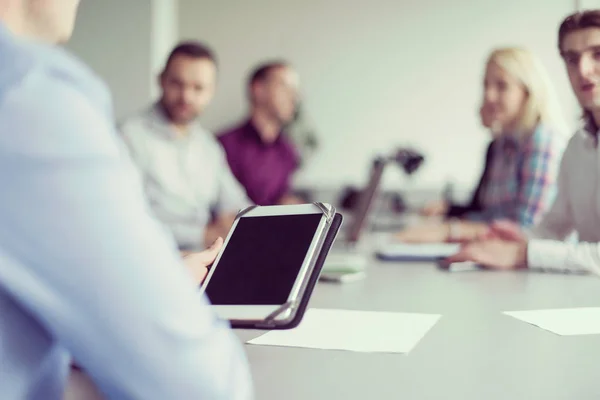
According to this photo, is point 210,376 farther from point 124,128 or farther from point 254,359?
point 124,128

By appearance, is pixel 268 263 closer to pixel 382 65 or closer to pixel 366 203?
pixel 366 203

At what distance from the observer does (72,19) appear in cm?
64

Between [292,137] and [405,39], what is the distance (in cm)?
111

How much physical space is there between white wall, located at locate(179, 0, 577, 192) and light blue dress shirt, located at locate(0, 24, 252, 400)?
13.4ft

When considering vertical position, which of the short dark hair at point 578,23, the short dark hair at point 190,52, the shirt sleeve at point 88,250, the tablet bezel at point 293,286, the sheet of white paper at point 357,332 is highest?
the short dark hair at point 190,52

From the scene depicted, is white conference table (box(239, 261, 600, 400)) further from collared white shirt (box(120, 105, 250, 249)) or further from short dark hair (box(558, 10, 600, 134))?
collared white shirt (box(120, 105, 250, 249))

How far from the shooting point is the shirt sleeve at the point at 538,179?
2369 millimetres

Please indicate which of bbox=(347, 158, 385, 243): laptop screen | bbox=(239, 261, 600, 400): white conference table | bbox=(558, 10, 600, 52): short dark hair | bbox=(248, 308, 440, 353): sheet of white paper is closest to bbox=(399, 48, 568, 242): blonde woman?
bbox=(347, 158, 385, 243): laptop screen

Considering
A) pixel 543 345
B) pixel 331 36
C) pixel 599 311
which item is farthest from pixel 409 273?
pixel 331 36

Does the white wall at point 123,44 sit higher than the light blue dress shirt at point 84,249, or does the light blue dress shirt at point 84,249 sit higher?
the white wall at point 123,44

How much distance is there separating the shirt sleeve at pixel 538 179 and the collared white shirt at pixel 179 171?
1.33m

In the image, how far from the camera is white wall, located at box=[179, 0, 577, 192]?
4.37 meters

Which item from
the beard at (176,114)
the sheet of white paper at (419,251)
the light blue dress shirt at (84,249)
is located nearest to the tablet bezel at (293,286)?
the light blue dress shirt at (84,249)

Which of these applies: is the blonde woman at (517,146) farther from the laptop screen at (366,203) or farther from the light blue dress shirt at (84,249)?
the light blue dress shirt at (84,249)
